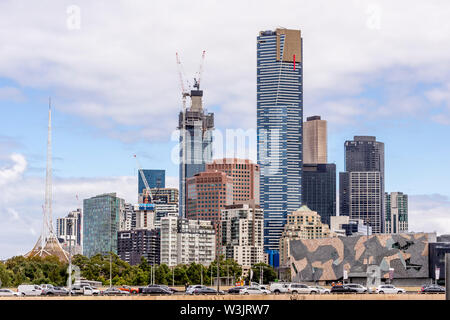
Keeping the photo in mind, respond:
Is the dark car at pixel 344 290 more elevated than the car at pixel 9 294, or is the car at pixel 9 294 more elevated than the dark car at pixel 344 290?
the car at pixel 9 294

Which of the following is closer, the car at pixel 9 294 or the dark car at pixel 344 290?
the car at pixel 9 294

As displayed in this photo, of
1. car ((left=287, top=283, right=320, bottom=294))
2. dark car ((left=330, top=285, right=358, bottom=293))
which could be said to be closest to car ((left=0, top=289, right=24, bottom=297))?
car ((left=287, top=283, right=320, bottom=294))

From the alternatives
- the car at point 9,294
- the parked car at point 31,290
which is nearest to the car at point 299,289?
the parked car at point 31,290

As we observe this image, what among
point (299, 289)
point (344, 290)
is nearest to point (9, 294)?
point (299, 289)

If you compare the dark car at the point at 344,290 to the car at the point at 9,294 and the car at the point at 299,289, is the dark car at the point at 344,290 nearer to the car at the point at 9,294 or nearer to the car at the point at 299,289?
the car at the point at 299,289

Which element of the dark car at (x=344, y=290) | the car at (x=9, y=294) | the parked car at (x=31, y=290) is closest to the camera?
the car at (x=9, y=294)

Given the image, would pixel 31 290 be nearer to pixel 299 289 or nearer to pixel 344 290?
pixel 299 289
